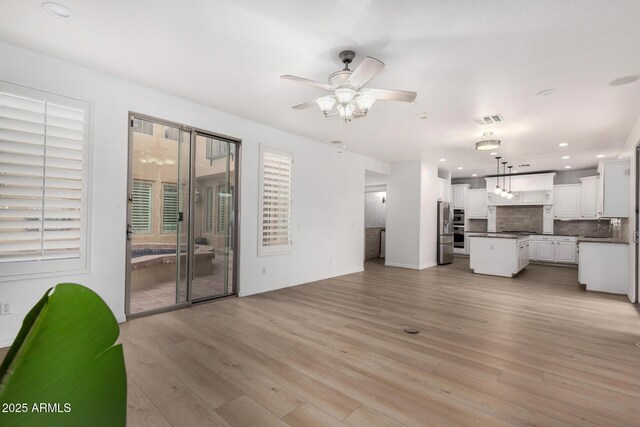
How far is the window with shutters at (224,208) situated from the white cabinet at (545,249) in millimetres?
8784

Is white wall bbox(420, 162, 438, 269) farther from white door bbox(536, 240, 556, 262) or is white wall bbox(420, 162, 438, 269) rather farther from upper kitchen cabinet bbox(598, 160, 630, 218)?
upper kitchen cabinet bbox(598, 160, 630, 218)

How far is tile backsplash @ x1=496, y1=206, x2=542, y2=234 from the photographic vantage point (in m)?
9.73

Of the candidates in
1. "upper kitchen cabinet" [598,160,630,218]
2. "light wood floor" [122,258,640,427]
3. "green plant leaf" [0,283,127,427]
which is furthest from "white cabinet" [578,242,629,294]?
"green plant leaf" [0,283,127,427]

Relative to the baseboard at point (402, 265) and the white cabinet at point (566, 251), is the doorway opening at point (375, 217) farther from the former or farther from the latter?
the white cabinet at point (566, 251)

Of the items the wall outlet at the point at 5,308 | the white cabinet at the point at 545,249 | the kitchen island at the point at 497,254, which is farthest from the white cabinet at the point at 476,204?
the wall outlet at the point at 5,308

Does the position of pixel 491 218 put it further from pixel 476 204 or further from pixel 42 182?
pixel 42 182

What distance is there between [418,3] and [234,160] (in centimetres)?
334

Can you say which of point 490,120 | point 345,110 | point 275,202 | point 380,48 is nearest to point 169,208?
point 275,202

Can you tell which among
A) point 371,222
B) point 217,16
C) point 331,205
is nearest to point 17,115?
point 217,16

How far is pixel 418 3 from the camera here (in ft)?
7.53

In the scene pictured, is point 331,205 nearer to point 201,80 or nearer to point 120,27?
point 201,80

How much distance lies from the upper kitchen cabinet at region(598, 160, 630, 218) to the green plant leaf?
730cm

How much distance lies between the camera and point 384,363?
2.72 meters

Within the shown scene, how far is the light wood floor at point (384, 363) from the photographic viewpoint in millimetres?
2057
